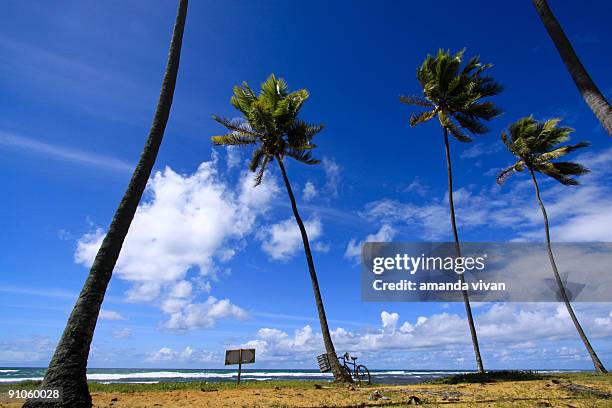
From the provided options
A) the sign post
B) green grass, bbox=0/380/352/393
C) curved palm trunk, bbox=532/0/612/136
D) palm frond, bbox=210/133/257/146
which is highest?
palm frond, bbox=210/133/257/146

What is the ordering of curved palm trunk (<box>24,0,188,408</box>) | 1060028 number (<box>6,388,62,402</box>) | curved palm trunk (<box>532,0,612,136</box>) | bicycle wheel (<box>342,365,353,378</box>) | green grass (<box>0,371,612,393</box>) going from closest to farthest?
1060028 number (<box>6,388,62,402</box>) < curved palm trunk (<box>24,0,188,408</box>) < curved palm trunk (<box>532,0,612,136</box>) < green grass (<box>0,371,612,393</box>) < bicycle wheel (<box>342,365,353,378</box>)

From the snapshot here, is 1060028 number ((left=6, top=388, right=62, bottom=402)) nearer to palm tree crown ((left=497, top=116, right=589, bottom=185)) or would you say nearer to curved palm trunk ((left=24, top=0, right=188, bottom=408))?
curved palm trunk ((left=24, top=0, right=188, bottom=408))

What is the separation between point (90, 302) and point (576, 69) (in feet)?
36.0

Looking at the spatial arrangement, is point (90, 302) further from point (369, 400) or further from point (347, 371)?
point (347, 371)

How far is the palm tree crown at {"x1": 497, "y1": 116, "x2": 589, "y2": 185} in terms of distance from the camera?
958 inches

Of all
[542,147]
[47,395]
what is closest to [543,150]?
[542,147]

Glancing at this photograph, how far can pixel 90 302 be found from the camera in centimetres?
714

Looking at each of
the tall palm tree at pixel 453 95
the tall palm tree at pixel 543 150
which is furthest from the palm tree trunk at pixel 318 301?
the tall palm tree at pixel 543 150

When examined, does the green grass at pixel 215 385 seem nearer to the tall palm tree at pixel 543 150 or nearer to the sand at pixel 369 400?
the sand at pixel 369 400

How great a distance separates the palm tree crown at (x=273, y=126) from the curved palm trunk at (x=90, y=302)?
914 centimetres

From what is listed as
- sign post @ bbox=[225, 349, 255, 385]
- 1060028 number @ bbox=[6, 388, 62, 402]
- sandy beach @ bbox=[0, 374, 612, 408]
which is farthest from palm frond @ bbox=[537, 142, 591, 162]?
1060028 number @ bbox=[6, 388, 62, 402]

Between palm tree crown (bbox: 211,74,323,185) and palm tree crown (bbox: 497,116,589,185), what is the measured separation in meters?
14.3

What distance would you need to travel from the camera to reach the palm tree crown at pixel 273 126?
18.5 metres

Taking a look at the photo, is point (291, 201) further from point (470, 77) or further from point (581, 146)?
point (581, 146)
